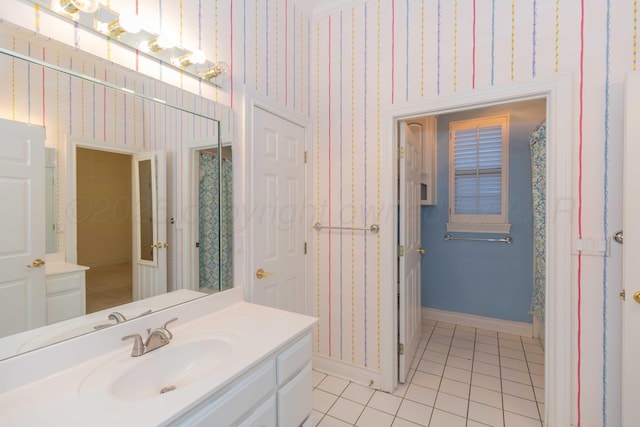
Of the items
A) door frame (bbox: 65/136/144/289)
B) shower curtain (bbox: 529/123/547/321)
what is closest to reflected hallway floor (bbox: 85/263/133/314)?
door frame (bbox: 65/136/144/289)

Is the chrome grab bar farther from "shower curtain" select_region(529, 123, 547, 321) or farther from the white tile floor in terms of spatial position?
the white tile floor

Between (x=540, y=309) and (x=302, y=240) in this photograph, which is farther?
(x=540, y=309)

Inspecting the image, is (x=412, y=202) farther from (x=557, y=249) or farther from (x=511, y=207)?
(x=511, y=207)

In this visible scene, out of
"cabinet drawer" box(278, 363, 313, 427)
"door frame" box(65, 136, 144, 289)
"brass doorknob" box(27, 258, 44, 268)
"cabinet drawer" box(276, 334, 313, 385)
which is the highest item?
"door frame" box(65, 136, 144, 289)

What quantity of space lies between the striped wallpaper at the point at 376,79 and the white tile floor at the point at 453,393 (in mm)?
282

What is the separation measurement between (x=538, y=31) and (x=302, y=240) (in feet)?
6.54

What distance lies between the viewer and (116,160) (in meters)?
1.13

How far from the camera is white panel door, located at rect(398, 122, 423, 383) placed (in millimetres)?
2156

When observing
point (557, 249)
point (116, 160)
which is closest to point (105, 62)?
point (116, 160)

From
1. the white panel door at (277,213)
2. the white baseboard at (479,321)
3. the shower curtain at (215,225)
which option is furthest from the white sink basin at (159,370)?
the white baseboard at (479,321)

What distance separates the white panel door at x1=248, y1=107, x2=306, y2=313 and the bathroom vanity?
45 centimetres

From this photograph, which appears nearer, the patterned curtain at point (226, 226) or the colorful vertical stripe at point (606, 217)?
the colorful vertical stripe at point (606, 217)

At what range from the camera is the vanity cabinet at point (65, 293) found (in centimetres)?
95

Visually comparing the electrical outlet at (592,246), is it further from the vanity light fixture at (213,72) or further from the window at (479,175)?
the vanity light fixture at (213,72)
